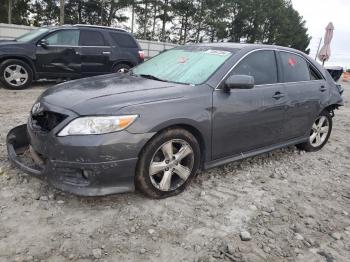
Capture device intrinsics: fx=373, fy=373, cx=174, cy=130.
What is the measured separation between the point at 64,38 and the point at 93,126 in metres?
7.04

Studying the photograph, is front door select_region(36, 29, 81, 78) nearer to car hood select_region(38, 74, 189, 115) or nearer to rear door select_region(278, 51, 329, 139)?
car hood select_region(38, 74, 189, 115)

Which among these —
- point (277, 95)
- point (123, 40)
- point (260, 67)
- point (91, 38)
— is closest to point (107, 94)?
point (260, 67)

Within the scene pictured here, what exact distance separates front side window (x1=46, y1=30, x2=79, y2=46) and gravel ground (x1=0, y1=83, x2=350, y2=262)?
18.0 feet

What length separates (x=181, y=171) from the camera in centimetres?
376

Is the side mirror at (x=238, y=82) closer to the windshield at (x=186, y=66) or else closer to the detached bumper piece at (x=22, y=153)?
the windshield at (x=186, y=66)

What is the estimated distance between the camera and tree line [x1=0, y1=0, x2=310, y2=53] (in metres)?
39.9

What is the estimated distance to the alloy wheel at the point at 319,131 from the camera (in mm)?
5633

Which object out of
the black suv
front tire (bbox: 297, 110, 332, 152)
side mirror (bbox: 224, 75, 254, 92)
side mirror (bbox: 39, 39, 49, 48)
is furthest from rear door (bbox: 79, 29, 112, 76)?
side mirror (bbox: 224, 75, 254, 92)

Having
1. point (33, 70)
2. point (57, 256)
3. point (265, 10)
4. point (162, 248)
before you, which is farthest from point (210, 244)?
point (265, 10)

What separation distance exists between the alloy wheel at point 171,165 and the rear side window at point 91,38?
22.7 feet

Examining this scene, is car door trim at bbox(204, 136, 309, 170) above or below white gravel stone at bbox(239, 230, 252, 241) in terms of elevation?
above

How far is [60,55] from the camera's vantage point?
945cm

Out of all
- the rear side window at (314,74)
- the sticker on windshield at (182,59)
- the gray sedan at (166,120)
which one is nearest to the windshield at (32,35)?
the gray sedan at (166,120)

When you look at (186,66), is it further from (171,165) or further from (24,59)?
(24,59)
